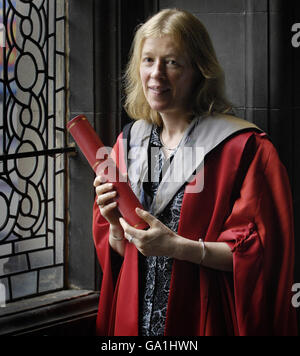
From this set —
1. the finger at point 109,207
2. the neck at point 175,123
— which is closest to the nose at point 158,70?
the neck at point 175,123

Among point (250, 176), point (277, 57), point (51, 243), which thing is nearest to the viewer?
point (250, 176)

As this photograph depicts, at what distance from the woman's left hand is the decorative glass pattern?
635 mm

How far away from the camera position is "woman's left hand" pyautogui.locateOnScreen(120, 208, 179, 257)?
176cm

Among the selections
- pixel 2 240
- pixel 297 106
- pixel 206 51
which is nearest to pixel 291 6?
pixel 297 106

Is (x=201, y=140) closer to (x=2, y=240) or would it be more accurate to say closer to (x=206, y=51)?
(x=206, y=51)

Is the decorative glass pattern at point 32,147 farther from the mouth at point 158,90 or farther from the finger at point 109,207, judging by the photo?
the mouth at point 158,90

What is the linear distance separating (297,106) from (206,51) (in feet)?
1.67

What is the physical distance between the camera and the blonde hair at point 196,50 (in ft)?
6.07

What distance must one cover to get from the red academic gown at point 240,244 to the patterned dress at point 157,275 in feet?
0.12

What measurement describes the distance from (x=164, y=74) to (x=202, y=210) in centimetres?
40

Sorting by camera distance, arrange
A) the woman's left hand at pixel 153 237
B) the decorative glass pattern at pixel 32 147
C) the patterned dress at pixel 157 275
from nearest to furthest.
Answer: the woman's left hand at pixel 153 237, the patterned dress at pixel 157 275, the decorative glass pattern at pixel 32 147

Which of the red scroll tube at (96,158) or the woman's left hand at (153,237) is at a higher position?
the red scroll tube at (96,158)

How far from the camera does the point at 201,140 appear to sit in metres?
1.89

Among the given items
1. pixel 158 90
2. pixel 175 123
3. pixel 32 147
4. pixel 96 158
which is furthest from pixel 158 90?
pixel 32 147
